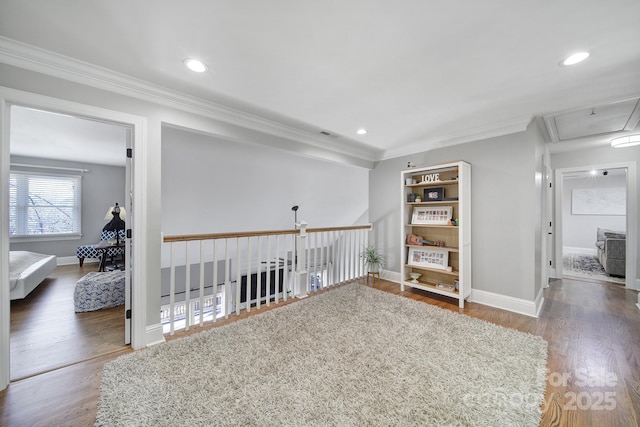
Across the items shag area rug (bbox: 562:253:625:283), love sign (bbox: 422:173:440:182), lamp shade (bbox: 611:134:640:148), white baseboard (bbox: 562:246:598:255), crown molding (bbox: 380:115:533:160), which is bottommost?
shag area rug (bbox: 562:253:625:283)

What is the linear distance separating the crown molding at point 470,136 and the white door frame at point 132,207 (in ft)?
11.5

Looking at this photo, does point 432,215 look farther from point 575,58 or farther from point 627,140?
point 627,140

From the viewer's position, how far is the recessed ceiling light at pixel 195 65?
71.7 inches

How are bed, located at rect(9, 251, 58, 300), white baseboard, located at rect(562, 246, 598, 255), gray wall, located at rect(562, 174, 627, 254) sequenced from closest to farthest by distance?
bed, located at rect(9, 251, 58, 300) < gray wall, located at rect(562, 174, 627, 254) < white baseboard, located at rect(562, 246, 598, 255)

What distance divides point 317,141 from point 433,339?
2.79 meters

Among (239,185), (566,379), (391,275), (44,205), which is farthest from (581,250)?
(44,205)

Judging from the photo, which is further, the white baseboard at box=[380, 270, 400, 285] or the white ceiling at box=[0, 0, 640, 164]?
the white baseboard at box=[380, 270, 400, 285]

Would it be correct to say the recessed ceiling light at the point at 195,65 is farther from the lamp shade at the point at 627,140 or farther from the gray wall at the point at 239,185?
the lamp shade at the point at 627,140

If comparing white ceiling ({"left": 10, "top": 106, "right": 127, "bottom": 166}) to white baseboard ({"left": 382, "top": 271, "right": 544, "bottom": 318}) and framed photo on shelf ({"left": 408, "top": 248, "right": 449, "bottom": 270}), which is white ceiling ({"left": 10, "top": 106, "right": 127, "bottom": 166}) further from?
white baseboard ({"left": 382, "top": 271, "right": 544, "bottom": 318})

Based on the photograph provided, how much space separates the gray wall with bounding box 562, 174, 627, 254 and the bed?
37.2 ft

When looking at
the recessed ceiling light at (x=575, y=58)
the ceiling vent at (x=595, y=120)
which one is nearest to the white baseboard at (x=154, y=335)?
the recessed ceiling light at (x=575, y=58)

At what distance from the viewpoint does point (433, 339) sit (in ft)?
7.48

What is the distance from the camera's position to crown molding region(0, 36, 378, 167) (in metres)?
1.68

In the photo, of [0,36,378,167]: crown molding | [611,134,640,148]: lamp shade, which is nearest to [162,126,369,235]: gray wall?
[0,36,378,167]: crown molding
